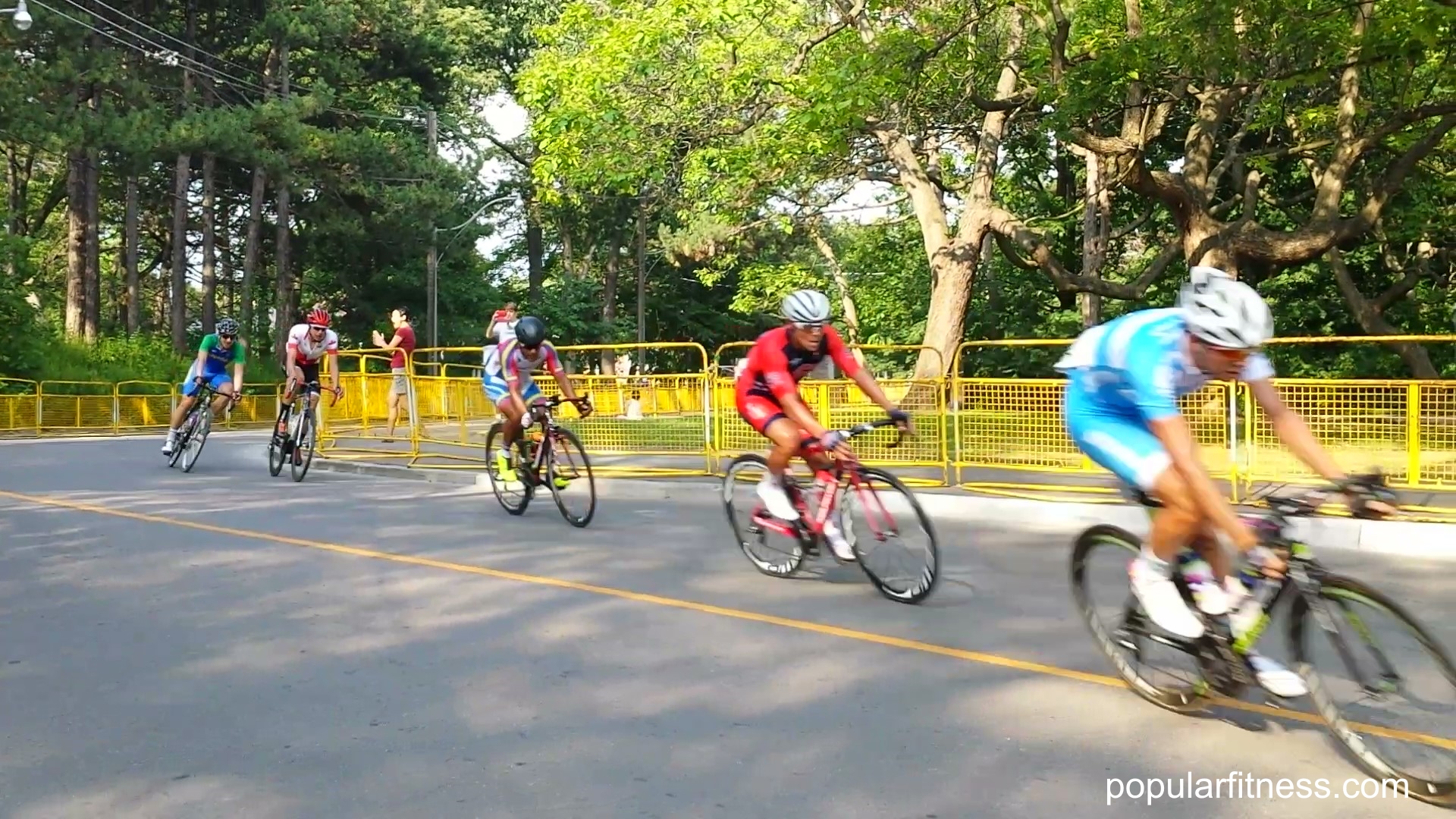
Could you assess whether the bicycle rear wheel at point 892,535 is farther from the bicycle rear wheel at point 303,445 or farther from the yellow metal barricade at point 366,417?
the yellow metal barricade at point 366,417

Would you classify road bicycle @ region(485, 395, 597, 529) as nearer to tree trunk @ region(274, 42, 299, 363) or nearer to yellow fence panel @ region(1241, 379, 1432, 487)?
yellow fence panel @ region(1241, 379, 1432, 487)

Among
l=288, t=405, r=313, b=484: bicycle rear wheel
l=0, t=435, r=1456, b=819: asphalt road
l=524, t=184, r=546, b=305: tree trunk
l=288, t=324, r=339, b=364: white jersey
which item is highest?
l=524, t=184, r=546, b=305: tree trunk

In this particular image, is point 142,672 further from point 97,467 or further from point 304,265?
point 304,265

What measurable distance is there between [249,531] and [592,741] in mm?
6427

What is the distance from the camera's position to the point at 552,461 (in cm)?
1084

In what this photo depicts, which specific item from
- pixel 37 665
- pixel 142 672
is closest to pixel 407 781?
pixel 142 672

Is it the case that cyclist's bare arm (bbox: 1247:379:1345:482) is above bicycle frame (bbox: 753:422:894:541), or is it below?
above

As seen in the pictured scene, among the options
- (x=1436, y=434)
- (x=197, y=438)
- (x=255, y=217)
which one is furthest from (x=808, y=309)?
(x=255, y=217)

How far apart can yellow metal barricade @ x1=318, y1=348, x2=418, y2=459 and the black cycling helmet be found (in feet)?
22.0

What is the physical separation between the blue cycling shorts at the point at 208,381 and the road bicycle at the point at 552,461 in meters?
6.27

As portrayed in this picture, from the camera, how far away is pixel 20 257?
32.8 m

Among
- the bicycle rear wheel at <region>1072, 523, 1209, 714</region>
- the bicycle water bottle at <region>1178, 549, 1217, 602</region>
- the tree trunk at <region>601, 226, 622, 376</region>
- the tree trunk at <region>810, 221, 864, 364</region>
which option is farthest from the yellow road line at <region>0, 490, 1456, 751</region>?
the tree trunk at <region>601, 226, 622, 376</region>

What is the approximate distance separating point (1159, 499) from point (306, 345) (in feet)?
40.2

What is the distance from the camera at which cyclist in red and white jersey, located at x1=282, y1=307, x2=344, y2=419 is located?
15016 mm
